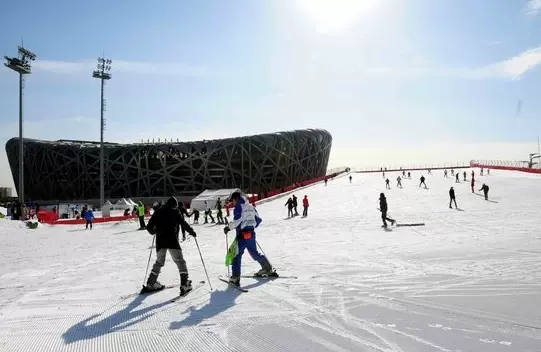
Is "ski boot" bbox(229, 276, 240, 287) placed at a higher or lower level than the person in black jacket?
lower

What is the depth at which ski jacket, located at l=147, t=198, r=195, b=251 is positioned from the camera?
6039 mm

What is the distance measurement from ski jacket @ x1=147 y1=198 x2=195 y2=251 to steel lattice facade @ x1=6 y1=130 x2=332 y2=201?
65113 mm

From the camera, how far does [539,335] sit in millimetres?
3680

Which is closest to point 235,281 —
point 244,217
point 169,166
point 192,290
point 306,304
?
→ point 192,290

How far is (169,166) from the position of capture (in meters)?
74.9

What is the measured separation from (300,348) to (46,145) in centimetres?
8623

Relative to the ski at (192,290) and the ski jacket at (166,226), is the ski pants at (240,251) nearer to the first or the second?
the ski at (192,290)

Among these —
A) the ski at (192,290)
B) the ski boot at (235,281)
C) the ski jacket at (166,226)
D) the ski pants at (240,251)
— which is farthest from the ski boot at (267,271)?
the ski jacket at (166,226)

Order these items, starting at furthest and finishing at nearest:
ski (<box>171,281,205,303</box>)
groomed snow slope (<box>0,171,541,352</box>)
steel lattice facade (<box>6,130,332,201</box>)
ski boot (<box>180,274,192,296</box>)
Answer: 1. steel lattice facade (<box>6,130,332,201</box>)
2. ski boot (<box>180,274,192,296</box>)
3. ski (<box>171,281,205,303</box>)
4. groomed snow slope (<box>0,171,541,352</box>)

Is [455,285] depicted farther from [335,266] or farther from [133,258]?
[133,258]

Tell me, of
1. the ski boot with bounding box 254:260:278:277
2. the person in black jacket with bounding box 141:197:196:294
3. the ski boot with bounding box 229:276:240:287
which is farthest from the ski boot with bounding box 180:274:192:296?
the ski boot with bounding box 254:260:278:277

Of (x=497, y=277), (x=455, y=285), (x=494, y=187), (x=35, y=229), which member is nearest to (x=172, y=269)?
(x=455, y=285)

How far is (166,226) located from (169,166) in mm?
70743

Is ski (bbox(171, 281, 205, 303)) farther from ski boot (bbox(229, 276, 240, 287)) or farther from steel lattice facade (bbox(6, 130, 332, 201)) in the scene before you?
steel lattice facade (bbox(6, 130, 332, 201))
